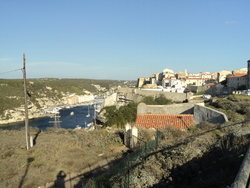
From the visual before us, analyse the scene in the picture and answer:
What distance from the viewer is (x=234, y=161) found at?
473cm

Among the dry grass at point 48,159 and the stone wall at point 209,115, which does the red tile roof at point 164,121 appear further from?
the dry grass at point 48,159

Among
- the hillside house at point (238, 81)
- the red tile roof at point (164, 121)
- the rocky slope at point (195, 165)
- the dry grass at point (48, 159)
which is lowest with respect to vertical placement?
the dry grass at point (48, 159)

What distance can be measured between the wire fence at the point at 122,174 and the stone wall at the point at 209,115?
5.81 meters

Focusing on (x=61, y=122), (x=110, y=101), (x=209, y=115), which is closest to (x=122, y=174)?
(x=209, y=115)

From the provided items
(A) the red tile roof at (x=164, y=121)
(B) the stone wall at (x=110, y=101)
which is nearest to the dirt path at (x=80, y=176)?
(A) the red tile roof at (x=164, y=121)

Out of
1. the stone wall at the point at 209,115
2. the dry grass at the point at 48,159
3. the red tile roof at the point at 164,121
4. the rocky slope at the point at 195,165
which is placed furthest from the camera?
the red tile roof at the point at 164,121

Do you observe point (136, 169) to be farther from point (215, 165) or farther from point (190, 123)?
point (190, 123)

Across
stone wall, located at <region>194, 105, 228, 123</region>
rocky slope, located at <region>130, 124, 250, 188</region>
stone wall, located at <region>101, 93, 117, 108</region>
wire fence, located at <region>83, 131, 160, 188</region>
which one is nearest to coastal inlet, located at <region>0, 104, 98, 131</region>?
stone wall, located at <region>101, 93, 117, 108</region>

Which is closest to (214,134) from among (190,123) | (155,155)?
(155,155)

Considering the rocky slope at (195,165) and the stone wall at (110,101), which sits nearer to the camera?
the rocky slope at (195,165)

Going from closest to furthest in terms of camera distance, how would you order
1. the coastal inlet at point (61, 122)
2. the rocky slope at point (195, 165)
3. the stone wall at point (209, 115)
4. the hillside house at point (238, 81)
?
the rocky slope at point (195, 165), the stone wall at point (209, 115), the hillside house at point (238, 81), the coastal inlet at point (61, 122)

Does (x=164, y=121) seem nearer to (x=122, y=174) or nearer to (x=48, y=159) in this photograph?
(x=48, y=159)

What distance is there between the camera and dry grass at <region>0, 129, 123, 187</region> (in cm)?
736

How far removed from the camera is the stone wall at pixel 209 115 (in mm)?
11371
